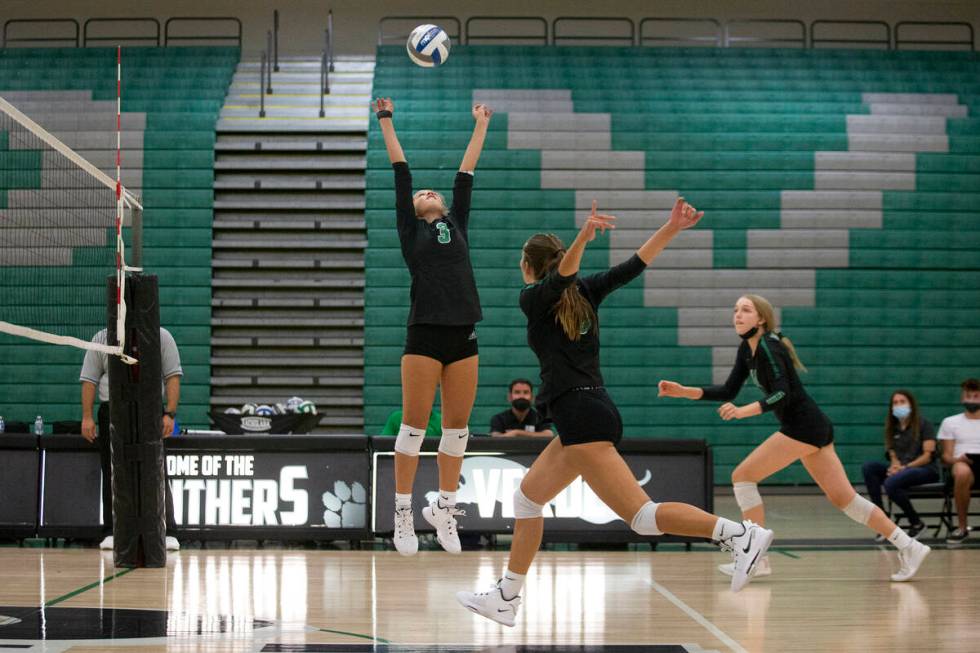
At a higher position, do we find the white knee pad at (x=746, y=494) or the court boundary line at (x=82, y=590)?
the white knee pad at (x=746, y=494)

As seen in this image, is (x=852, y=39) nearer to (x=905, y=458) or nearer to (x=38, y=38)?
(x=905, y=458)

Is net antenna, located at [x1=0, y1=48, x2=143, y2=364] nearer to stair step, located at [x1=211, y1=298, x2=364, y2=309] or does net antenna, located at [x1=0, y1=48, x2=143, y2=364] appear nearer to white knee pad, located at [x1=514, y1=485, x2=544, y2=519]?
stair step, located at [x1=211, y1=298, x2=364, y2=309]

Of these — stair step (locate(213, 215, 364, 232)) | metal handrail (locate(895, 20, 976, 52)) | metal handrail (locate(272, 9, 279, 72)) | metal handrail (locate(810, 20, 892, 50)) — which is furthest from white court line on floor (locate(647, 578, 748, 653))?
metal handrail (locate(895, 20, 976, 52))

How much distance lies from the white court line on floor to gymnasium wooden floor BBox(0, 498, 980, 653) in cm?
1

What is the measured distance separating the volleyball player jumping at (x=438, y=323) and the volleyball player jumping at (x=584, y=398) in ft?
2.17

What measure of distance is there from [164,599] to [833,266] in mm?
11512

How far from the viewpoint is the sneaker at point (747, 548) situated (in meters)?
5.01

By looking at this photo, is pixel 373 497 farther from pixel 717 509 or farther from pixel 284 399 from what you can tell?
pixel 284 399

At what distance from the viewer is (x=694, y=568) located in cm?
782

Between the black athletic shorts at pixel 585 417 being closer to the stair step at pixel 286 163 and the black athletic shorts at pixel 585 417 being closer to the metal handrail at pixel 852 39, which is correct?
the stair step at pixel 286 163

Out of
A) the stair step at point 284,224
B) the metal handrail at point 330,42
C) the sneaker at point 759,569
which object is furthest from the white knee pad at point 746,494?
the metal handrail at point 330,42

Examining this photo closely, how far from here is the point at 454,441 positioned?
575cm

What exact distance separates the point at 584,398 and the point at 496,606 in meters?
1.10

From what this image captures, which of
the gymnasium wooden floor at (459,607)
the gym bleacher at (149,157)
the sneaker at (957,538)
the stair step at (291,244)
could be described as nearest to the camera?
the gymnasium wooden floor at (459,607)
